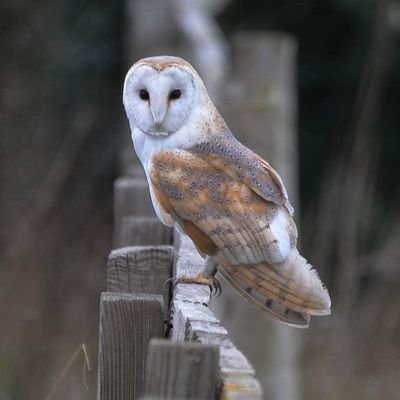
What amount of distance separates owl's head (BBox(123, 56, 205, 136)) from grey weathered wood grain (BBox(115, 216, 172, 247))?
32cm

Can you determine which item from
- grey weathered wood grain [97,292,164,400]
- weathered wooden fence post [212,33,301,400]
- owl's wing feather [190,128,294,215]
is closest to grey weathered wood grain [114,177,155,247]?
owl's wing feather [190,128,294,215]

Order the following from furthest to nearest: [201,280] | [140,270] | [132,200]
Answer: [132,200] → [201,280] → [140,270]

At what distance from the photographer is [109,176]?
33.0 feet

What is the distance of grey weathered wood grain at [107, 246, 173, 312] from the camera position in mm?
3028

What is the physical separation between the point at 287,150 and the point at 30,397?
80.3 inches

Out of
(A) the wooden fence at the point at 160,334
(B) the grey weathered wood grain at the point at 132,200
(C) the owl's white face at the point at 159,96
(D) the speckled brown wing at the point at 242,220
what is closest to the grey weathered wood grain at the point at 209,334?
(A) the wooden fence at the point at 160,334

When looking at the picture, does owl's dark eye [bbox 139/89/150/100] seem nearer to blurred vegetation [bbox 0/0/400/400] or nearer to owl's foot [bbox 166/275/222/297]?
owl's foot [bbox 166/275/222/297]

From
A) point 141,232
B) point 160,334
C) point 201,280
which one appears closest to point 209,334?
point 160,334

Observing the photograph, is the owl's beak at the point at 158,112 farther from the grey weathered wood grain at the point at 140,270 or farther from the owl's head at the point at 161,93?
the grey weathered wood grain at the point at 140,270

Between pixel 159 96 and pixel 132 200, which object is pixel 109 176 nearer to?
pixel 132 200

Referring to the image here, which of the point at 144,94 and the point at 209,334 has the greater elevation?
the point at 144,94

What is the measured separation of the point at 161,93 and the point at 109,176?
261 inches

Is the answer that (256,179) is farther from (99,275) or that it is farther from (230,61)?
(99,275)

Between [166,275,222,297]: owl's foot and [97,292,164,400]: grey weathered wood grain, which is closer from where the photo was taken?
[97,292,164,400]: grey weathered wood grain
